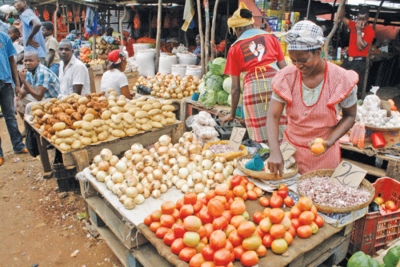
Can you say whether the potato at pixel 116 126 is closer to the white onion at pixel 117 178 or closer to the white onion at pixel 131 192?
the white onion at pixel 117 178

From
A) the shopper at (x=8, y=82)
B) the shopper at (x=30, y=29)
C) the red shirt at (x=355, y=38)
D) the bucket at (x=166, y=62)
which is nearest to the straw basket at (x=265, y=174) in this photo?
the shopper at (x=8, y=82)

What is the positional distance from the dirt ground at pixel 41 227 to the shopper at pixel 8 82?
72cm

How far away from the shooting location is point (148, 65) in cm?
795

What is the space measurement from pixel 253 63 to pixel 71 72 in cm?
301

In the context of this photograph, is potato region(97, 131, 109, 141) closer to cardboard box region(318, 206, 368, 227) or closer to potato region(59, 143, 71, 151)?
potato region(59, 143, 71, 151)

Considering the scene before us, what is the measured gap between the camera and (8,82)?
5348 mm

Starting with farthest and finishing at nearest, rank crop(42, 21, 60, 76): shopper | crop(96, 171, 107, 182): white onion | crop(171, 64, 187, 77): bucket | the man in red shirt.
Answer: crop(42, 21, 60, 76): shopper
crop(171, 64, 187, 77): bucket
the man in red shirt
crop(96, 171, 107, 182): white onion

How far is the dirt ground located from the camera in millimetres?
3275

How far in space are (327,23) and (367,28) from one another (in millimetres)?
3740

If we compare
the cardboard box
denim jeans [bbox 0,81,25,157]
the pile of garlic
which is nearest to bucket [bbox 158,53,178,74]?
denim jeans [bbox 0,81,25,157]

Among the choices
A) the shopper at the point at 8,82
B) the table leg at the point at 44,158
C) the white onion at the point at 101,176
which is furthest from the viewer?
the shopper at the point at 8,82

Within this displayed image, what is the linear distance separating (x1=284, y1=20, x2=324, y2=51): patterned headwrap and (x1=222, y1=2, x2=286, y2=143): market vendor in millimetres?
1597

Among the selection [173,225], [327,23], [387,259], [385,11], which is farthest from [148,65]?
[385,11]

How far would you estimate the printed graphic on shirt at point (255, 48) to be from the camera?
3.57 m
